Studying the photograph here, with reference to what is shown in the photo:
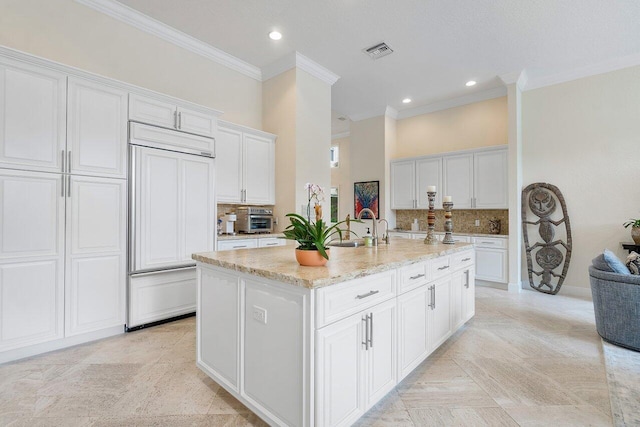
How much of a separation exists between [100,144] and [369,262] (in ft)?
8.84

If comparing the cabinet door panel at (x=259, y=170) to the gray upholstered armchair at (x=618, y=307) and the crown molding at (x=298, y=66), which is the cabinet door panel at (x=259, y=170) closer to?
the crown molding at (x=298, y=66)

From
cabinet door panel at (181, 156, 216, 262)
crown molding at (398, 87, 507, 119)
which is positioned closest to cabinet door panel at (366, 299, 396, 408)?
cabinet door panel at (181, 156, 216, 262)

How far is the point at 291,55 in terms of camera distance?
13.8ft

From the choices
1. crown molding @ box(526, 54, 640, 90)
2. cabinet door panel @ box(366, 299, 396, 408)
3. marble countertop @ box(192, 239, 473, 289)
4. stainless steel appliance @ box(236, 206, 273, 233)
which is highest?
crown molding @ box(526, 54, 640, 90)

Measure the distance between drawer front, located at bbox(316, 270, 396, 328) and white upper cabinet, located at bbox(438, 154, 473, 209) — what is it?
13.6 feet

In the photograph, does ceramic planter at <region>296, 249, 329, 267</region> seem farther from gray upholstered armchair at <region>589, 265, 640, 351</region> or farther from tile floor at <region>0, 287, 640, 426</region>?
gray upholstered armchair at <region>589, 265, 640, 351</region>

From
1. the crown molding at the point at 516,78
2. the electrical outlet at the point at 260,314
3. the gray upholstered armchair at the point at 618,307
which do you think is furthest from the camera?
the crown molding at the point at 516,78

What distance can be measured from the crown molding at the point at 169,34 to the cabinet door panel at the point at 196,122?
104 cm

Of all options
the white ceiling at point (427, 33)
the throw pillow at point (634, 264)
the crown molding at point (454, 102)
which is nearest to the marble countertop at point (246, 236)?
the white ceiling at point (427, 33)

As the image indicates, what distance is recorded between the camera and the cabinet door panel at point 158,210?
9.97 ft

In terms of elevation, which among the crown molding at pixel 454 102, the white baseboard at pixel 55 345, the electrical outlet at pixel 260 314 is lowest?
the white baseboard at pixel 55 345

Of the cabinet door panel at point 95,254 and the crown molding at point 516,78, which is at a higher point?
the crown molding at point 516,78

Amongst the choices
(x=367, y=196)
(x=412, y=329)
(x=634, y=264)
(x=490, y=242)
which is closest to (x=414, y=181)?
(x=367, y=196)

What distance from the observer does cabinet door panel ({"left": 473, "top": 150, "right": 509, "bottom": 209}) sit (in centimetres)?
502
